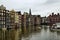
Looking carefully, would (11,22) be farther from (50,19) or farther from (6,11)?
(50,19)

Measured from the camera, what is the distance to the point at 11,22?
2630 inches

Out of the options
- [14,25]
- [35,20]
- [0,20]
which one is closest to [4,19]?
[0,20]

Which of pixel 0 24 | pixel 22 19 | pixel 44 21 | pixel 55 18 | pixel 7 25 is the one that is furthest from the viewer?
pixel 44 21

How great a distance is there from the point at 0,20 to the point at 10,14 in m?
7.22

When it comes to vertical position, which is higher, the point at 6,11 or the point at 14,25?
the point at 6,11

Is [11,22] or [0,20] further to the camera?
[11,22]

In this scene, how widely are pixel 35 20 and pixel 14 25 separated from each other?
166 feet

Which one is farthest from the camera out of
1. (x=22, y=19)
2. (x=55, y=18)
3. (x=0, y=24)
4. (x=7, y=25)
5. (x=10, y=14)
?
(x=55, y=18)

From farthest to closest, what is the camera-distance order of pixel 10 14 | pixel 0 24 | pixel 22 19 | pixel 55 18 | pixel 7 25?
1. pixel 55 18
2. pixel 22 19
3. pixel 10 14
4. pixel 7 25
5. pixel 0 24

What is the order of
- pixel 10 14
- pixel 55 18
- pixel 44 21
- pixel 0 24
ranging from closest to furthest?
pixel 0 24 → pixel 10 14 → pixel 55 18 → pixel 44 21

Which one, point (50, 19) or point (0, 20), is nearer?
point (0, 20)

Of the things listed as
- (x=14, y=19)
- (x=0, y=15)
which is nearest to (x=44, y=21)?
(x=14, y=19)

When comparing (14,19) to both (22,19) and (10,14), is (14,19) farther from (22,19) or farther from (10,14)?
(22,19)

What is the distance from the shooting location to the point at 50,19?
115625mm
